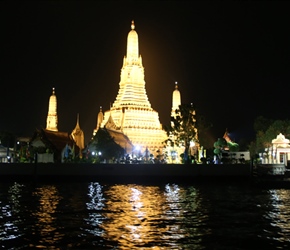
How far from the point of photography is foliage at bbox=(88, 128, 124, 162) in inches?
2116

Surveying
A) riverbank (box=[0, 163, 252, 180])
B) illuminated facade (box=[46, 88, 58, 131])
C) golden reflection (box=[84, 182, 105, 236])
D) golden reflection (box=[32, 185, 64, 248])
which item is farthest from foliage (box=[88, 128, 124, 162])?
illuminated facade (box=[46, 88, 58, 131])

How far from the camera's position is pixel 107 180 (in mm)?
43188

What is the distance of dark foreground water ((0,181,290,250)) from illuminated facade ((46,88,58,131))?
164 feet

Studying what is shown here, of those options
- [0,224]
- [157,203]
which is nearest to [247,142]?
[157,203]

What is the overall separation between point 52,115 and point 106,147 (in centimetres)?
2958

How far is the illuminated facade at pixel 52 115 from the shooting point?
8031cm

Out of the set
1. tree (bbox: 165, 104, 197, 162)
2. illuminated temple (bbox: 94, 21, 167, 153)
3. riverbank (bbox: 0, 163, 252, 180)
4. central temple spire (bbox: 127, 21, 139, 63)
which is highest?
central temple spire (bbox: 127, 21, 139, 63)

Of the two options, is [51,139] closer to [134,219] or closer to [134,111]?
[134,111]

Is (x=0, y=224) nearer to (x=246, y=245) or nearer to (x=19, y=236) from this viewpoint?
(x=19, y=236)

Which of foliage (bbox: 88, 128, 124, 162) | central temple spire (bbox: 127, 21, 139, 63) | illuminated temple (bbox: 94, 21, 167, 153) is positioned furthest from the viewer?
central temple spire (bbox: 127, 21, 139, 63)

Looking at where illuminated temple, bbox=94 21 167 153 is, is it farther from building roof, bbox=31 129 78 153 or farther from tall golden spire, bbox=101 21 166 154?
building roof, bbox=31 129 78 153

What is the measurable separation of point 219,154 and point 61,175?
769 inches

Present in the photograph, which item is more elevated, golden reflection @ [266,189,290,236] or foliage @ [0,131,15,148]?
foliage @ [0,131,15,148]

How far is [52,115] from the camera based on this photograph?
265 ft
